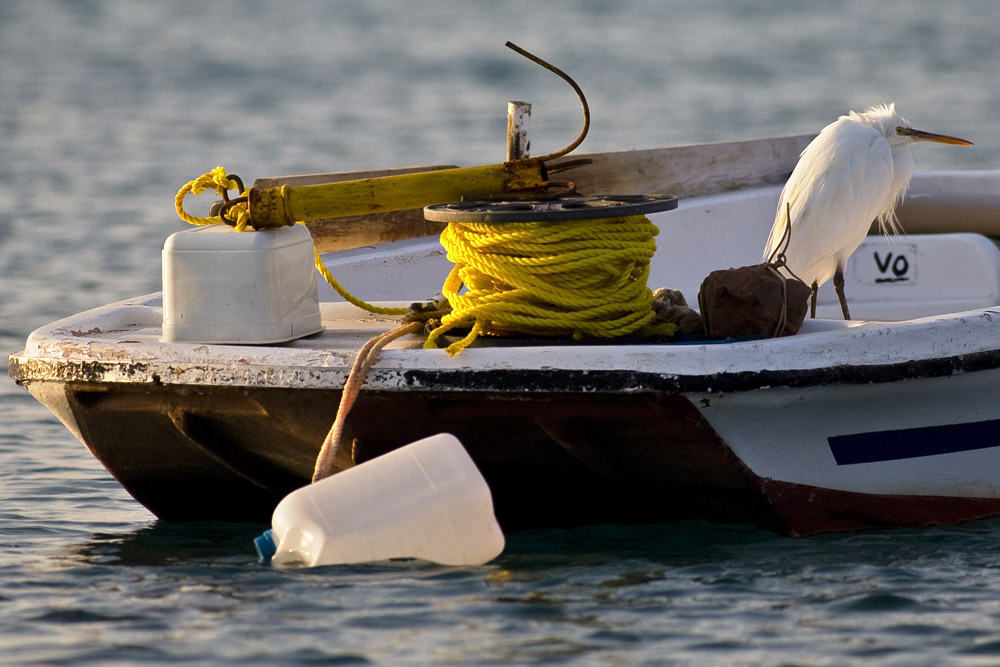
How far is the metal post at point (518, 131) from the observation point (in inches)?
173

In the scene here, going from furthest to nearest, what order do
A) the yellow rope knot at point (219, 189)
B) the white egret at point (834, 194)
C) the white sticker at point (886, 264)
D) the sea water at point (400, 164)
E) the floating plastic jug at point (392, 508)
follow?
the white sticker at point (886, 264) → the white egret at point (834, 194) → the yellow rope knot at point (219, 189) → the floating plastic jug at point (392, 508) → the sea water at point (400, 164)

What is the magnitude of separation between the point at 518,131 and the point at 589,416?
1.18m

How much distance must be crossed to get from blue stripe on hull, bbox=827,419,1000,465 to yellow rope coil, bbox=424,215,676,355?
1.79ft

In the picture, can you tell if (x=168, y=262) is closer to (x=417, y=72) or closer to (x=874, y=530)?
(x=874, y=530)

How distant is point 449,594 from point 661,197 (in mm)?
1226

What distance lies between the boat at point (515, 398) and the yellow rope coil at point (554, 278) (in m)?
0.05

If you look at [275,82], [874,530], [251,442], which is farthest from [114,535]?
[275,82]

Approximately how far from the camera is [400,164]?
1325 cm

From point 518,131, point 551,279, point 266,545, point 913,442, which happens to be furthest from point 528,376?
point 518,131

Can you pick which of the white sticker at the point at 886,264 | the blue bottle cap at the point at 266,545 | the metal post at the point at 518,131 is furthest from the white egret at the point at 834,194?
the blue bottle cap at the point at 266,545

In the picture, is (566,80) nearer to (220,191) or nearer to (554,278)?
(554,278)

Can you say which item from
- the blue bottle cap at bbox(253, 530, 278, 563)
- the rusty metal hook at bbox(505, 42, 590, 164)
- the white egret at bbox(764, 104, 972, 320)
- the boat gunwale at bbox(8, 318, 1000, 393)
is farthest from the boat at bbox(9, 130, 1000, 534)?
the white egret at bbox(764, 104, 972, 320)

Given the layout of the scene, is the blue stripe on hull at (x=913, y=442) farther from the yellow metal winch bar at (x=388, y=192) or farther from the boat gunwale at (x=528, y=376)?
the yellow metal winch bar at (x=388, y=192)

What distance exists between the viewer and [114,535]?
4.28 metres
